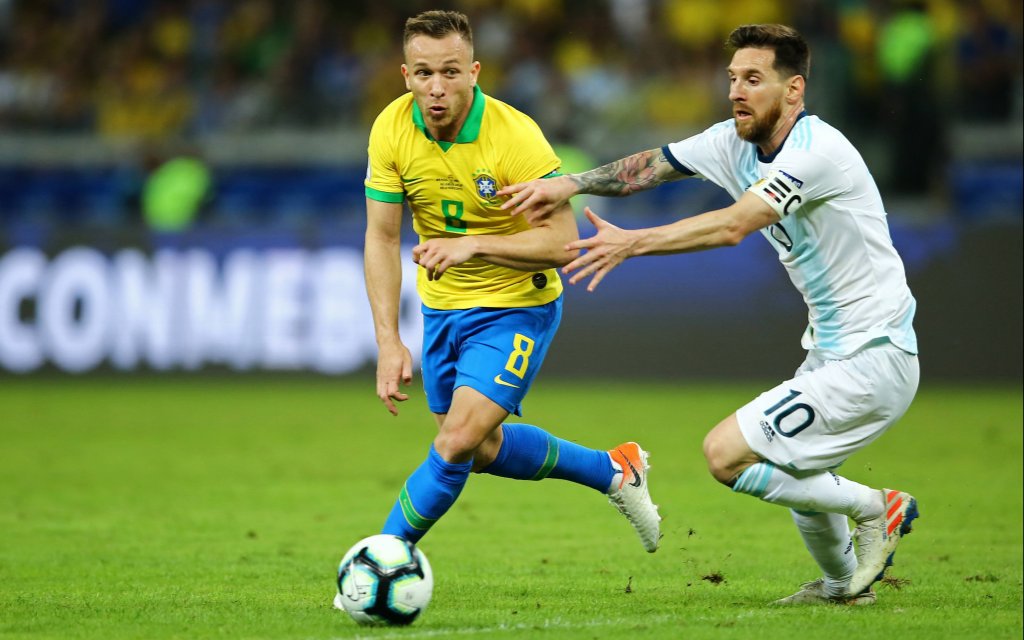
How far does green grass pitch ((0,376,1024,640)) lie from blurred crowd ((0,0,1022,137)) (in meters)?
3.64

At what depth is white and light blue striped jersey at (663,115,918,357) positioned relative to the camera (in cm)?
551

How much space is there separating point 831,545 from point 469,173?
216 centimetres

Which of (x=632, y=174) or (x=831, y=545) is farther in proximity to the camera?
(x=632, y=174)

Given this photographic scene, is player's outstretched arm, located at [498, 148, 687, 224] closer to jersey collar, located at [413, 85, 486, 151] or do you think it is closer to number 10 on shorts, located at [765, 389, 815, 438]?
jersey collar, located at [413, 85, 486, 151]

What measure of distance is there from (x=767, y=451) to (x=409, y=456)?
549 centimetres

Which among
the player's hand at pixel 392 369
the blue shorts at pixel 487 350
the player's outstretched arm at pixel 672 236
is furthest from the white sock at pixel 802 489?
the player's hand at pixel 392 369

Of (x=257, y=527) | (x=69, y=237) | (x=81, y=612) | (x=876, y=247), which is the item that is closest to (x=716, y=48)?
(x=69, y=237)

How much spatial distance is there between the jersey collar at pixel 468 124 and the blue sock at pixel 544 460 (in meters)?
1.33

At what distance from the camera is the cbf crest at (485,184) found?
242 inches

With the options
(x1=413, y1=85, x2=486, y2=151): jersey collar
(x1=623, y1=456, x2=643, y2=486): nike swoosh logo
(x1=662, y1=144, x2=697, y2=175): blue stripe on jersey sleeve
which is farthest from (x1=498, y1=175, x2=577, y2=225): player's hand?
(x1=623, y1=456, x2=643, y2=486): nike swoosh logo

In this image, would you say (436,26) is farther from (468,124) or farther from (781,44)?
(781,44)

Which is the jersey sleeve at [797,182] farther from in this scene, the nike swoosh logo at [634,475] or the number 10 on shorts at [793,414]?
the nike swoosh logo at [634,475]

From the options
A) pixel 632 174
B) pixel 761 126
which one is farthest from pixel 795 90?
pixel 632 174

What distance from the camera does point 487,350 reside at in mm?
6082
